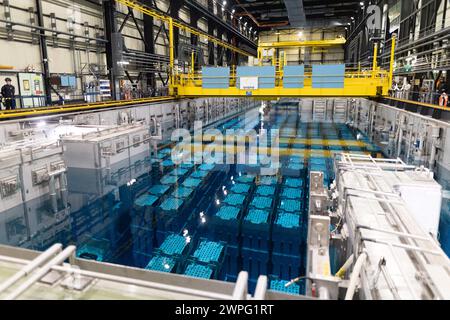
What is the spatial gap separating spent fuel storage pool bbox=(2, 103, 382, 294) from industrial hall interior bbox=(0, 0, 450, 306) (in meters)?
0.04

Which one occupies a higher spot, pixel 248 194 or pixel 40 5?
pixel 40 5

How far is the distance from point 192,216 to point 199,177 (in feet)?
8.19

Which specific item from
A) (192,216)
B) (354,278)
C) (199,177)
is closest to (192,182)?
(199,177)

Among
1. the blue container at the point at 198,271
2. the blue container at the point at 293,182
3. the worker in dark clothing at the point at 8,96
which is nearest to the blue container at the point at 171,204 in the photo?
the blue container at the point at 198,271

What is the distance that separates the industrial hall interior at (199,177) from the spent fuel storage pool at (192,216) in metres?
0.04

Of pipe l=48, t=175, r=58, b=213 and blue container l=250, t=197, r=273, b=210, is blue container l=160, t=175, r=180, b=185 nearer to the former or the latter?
blue container l=250, t=197, r=273, b=210

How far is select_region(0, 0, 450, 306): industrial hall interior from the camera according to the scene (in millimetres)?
2270

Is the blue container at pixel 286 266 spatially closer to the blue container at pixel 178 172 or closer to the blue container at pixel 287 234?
the blue container at pixel 287 234

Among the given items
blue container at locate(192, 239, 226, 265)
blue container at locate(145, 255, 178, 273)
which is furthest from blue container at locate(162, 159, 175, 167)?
blue container at locate(145, 255, 178, 273)

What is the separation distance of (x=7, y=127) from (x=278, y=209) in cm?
735

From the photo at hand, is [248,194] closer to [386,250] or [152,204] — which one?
[152,204]

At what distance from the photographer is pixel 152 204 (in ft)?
21.5

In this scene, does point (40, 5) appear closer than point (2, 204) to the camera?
No
